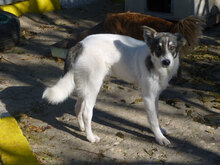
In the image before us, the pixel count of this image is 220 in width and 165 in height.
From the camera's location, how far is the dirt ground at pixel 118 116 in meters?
3.95

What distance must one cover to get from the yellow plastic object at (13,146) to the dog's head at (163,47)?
1.76 metres

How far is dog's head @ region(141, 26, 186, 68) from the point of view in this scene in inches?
147

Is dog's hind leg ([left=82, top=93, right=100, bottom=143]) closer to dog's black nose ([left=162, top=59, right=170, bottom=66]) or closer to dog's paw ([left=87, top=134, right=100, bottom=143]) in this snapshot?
dog's paw ([left=87, top=134, right=100, bottom=143])

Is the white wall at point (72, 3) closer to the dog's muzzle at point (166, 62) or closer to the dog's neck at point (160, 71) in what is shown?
the dog's neck at point (160, 71)

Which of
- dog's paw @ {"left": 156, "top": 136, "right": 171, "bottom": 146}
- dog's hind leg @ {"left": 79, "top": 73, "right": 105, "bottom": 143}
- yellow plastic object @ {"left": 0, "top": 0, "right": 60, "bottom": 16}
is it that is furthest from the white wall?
dog's paw @ {"left": 156, "top": 136, "right": 171, "bottom": 146}

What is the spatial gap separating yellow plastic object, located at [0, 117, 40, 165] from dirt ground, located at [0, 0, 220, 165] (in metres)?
0.14

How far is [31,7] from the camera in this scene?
9648 millimetres

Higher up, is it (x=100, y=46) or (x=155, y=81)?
(x=100, y=46)

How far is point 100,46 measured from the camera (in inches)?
164

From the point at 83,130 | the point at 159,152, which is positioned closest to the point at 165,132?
the point at 159,152

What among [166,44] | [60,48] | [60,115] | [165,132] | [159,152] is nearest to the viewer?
[166,44]

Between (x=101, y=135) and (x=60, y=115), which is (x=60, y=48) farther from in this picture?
(x=101, y=135)

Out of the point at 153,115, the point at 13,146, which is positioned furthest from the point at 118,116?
the point at 13,146

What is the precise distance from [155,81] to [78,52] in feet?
3.31
